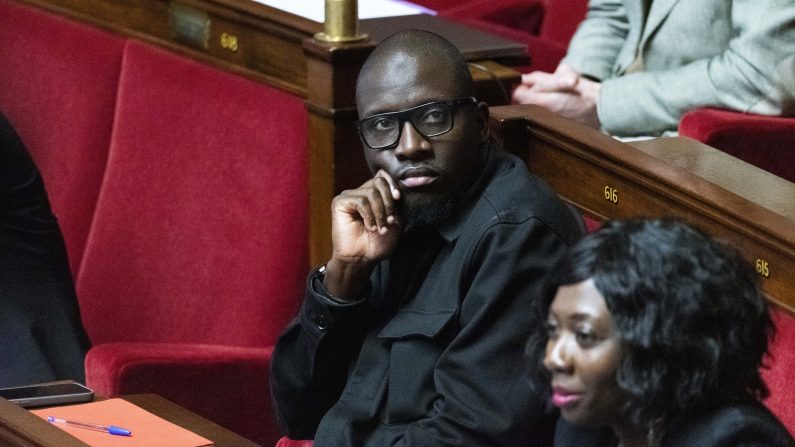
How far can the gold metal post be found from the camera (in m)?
2.04

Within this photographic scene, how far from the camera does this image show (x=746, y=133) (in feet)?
7.43

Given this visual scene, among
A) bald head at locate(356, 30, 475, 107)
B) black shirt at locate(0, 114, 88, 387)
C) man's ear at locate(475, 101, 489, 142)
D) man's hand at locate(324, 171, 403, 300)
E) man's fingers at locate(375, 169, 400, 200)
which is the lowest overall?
black shirt at locate(0, 114, 88, 387)

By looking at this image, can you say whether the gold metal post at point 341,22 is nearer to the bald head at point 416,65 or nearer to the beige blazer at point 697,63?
the bald head at point 416,65

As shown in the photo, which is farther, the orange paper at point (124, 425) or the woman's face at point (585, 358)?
the orange paper at point (124, 425)

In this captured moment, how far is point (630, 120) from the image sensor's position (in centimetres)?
246

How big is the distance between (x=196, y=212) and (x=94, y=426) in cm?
75

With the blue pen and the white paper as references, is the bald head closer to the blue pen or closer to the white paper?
the blue pen

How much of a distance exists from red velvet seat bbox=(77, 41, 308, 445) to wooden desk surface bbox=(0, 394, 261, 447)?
34 centimetres

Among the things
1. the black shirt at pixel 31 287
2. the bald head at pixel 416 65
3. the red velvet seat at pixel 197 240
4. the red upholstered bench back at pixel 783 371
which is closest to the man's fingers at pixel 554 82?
the red velvet seat at pixel 197 240

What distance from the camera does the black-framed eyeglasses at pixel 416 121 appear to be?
1.54 m

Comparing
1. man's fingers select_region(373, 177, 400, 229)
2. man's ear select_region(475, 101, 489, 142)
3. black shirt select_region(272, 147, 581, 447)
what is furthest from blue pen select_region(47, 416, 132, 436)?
man's ear select_region(475, 101, 489, 142)

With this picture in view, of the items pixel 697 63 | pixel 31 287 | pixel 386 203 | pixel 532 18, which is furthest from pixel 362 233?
pixel 532 18

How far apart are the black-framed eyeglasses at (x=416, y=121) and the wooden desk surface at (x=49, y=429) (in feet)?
1.14

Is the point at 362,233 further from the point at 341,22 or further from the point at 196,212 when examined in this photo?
the point at 196,212
